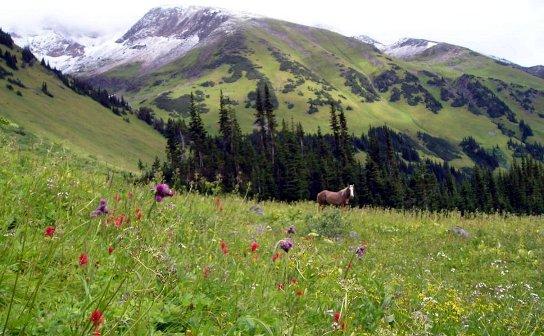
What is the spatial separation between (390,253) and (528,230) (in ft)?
23.6

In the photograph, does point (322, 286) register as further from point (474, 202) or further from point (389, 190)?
point (474, 202)

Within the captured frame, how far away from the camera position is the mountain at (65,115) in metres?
114

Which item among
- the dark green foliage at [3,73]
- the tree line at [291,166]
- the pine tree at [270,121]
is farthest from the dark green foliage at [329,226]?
the dark green foliage at [3,73]

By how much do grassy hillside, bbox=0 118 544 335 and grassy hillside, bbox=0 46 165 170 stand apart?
94213 millimetres

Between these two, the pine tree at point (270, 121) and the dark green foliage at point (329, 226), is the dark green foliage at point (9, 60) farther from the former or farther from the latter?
the dark green foliage at point (329, 226)

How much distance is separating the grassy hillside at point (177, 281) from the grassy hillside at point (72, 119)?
94.2m

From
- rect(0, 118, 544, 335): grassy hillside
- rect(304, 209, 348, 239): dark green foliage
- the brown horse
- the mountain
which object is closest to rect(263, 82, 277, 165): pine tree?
the mountain

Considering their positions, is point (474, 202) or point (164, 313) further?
point (474, 202)

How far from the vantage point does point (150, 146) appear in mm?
167375

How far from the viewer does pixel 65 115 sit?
473 ft

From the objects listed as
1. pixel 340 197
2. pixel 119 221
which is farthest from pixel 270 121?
pixel 119 221

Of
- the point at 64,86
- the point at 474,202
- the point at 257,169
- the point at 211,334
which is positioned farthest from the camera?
the point at 64,86

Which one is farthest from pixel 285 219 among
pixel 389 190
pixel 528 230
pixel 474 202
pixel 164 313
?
pixel 474 202

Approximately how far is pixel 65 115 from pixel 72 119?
3367mm
